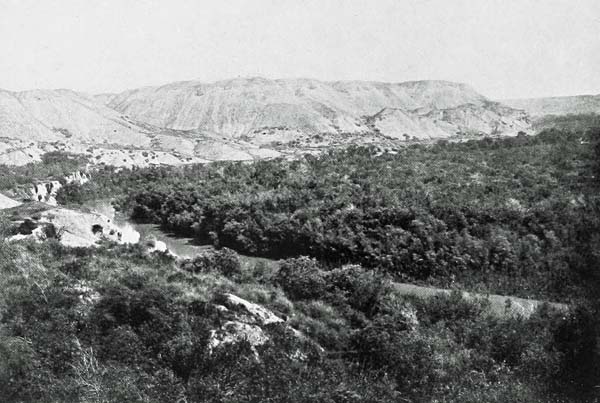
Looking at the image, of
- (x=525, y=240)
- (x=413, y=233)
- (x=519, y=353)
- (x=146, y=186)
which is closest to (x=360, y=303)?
(x=519, y=353)

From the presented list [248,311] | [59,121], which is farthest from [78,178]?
[59,121]

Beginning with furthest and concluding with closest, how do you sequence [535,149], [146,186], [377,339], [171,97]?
1. [171,97]
2. [535,149]
3. [146,186]
4. [377,339]

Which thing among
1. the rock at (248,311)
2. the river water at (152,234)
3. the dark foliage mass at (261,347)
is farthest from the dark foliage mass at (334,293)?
the river water at (152,234)

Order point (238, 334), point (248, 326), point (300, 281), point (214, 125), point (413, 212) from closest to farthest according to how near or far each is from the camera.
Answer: point (238, 334), point (248, 326), point (300, 281), point (413, 212), point (214, 125)

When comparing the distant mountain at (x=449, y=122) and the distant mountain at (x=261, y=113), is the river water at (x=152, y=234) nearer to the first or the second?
the distant mountain at (x=261, y=113)

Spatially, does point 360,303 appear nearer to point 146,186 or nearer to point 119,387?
point 119,387

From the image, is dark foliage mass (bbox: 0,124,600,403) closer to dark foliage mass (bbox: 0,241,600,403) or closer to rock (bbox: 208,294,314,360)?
dark foliage mass (bbox: 0,241,600,403)

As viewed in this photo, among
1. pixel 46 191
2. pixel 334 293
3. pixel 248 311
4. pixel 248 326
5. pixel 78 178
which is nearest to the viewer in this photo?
pixel 248 326

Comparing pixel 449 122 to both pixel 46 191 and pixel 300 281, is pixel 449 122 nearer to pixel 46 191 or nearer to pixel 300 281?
pixel 46 191

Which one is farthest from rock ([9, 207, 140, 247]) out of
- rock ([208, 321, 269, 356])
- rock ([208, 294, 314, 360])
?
rock ([208, 321, 269, 356])
